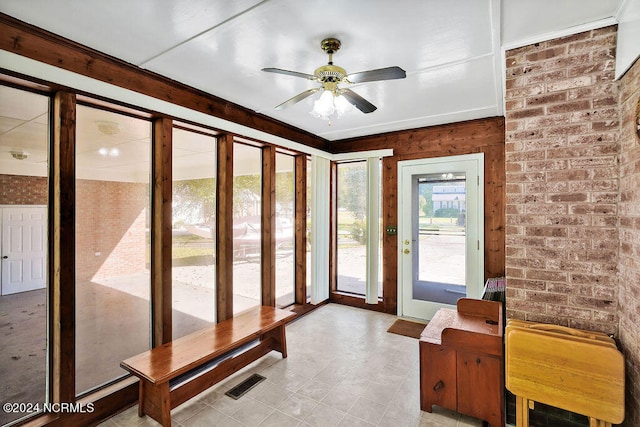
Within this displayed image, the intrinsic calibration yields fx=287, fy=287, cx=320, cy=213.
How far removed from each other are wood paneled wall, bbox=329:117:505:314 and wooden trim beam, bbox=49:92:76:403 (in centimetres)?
346

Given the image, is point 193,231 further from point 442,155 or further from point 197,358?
point 442,155

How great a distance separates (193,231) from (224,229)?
304 millimetres

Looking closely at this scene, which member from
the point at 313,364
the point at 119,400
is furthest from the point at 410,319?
the point at 119,400

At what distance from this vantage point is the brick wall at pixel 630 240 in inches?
55.0

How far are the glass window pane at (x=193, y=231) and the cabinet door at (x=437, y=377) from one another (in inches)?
85.0

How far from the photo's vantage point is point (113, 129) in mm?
2365

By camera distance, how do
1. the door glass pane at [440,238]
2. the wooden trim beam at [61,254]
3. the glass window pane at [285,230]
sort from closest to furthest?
the wooden trim beam at [61,254] < the door glass pane at [440,238] < the glass window pane at [285,230]

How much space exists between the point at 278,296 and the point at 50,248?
272 centimetres

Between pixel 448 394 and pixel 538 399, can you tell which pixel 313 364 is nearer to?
pixel 448 394

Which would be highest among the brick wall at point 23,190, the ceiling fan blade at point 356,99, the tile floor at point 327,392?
the ceiling fan blade at point 356,99

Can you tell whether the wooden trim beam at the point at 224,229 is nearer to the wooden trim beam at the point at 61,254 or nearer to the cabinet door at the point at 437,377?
the wooden trim beam at the point at 61,254

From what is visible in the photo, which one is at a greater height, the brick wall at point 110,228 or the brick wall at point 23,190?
the brick wall at point 23,190

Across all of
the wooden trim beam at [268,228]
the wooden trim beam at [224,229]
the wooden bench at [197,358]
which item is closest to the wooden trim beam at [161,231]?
the wooden bench at [197,358]

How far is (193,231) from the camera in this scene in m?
2.94
